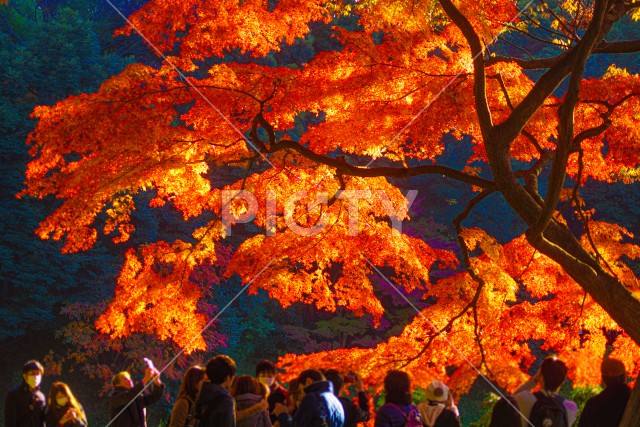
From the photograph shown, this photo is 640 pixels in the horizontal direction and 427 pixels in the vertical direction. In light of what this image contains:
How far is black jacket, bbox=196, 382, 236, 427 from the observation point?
2969mm

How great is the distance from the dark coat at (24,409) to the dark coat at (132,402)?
65 centimetres

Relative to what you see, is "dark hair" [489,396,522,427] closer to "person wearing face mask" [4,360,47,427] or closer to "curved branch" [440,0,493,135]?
"curved branch" [440,0,493,135]

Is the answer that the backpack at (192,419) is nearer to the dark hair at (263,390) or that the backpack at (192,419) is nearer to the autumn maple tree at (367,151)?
the dark hair at (263,390)

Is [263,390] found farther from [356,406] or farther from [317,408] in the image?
[356,406]

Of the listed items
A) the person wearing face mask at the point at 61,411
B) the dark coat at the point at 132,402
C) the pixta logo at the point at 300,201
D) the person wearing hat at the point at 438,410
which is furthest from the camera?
the pixta logo at the point at 300,201

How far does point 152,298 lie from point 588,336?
16.6ft

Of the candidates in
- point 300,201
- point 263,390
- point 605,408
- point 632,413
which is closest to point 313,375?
point 263,390

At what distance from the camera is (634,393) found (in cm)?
332

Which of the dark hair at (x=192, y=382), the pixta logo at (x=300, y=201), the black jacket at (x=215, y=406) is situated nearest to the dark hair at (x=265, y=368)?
the dark hair at (x=192, y=382)

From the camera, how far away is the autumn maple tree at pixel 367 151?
17.7 feet

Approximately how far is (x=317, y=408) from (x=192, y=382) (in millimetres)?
702

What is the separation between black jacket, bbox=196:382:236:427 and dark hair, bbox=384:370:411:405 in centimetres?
82

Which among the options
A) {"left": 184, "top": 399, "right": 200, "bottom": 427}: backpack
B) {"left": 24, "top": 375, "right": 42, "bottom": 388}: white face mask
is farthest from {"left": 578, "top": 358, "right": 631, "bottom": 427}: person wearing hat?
{"left": 24, "top": 375, "right": 42, "bottom": 388}: white face mask

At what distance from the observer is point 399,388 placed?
3131mm
